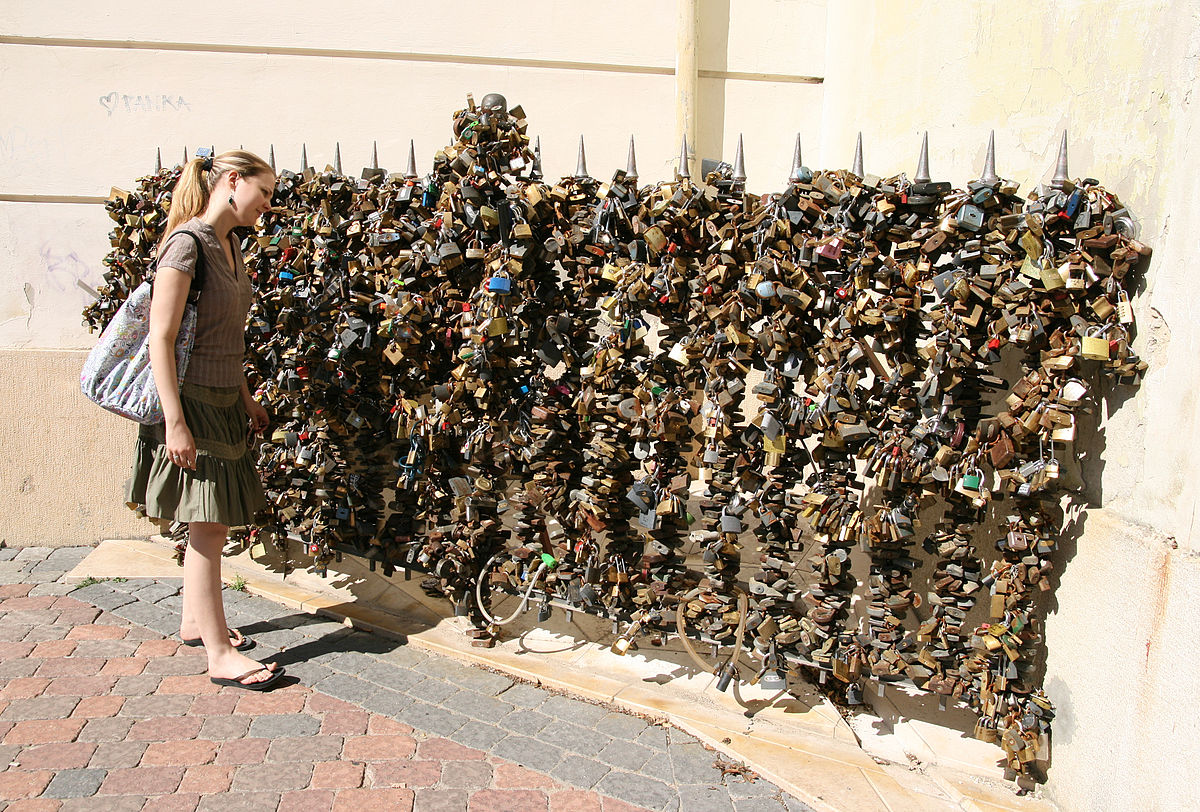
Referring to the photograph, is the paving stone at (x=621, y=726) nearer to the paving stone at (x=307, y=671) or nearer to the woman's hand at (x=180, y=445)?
the paving stone at (x=307, y=671)

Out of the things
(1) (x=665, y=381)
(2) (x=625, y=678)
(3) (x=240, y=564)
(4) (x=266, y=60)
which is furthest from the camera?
(4) (x=266, y=60)

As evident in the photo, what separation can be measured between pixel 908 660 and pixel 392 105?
16.7ft

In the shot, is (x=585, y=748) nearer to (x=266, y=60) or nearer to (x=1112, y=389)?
(x=1112, y=389)

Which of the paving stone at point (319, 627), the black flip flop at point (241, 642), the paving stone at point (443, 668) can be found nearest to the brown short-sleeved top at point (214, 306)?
the black flip flop at point (241, 642)

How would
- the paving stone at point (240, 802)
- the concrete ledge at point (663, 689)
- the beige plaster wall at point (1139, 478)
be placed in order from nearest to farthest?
the beige plaster wall at point (1139, 478) < the paving stone at point (240, 802) < the concrete ledge at point (663, 689)

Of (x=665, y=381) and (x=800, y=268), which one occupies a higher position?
(x=800, y=268)

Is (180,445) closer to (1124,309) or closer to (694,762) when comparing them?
(694,762)

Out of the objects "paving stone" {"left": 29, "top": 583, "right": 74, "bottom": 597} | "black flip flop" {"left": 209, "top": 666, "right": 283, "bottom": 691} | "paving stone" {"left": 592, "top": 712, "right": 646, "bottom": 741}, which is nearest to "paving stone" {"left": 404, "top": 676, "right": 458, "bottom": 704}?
"black flip flop" {"left": 209, "top": 666, "right": 283, "bottom": 691}

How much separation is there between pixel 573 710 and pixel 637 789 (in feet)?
1.97

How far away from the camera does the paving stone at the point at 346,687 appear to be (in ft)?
11.1

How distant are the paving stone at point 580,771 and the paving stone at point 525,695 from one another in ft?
1.47

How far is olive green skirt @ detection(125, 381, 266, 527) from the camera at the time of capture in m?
3.36

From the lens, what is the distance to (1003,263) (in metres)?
2.93

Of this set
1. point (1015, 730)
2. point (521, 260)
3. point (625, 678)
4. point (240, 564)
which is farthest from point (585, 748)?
point (240, 564)
